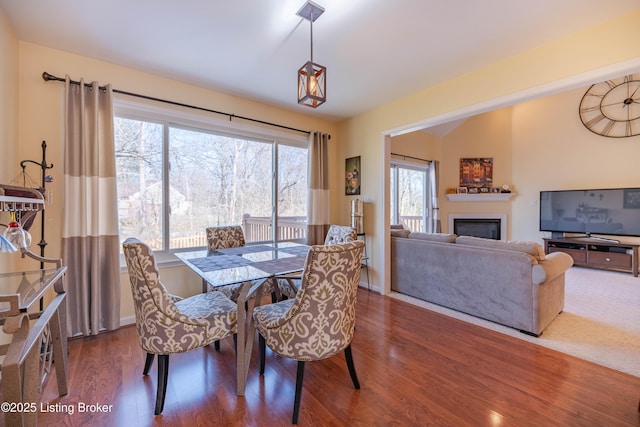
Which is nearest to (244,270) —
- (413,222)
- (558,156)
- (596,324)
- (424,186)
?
(596,324)

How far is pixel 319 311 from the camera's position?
5.05ft

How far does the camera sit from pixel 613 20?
78.8 inches

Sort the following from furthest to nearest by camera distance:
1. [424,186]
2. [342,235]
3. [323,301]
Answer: [424,186], [342,235], [323,301]

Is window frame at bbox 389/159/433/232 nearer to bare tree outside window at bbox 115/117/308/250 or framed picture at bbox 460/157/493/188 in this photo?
framed picture at bbox 460/157/493/188

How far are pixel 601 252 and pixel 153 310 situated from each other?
6.71 metres

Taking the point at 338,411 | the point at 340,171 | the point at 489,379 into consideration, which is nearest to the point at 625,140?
the point at 340,171

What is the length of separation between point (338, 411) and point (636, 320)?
341 centimetres

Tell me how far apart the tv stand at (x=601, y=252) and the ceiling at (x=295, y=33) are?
4.34 meters

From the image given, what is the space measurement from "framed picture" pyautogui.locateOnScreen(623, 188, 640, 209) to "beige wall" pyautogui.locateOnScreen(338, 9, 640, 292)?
0.27 m

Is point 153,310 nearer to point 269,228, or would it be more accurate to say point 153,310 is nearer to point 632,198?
point 269,228

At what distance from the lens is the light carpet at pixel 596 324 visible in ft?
7.15

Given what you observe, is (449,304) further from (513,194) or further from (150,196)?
(513,194)

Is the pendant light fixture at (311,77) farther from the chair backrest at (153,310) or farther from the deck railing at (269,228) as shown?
the deck railing at (269,228)

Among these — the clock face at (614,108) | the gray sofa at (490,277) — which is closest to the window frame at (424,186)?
the gray sofa at (490,277)
